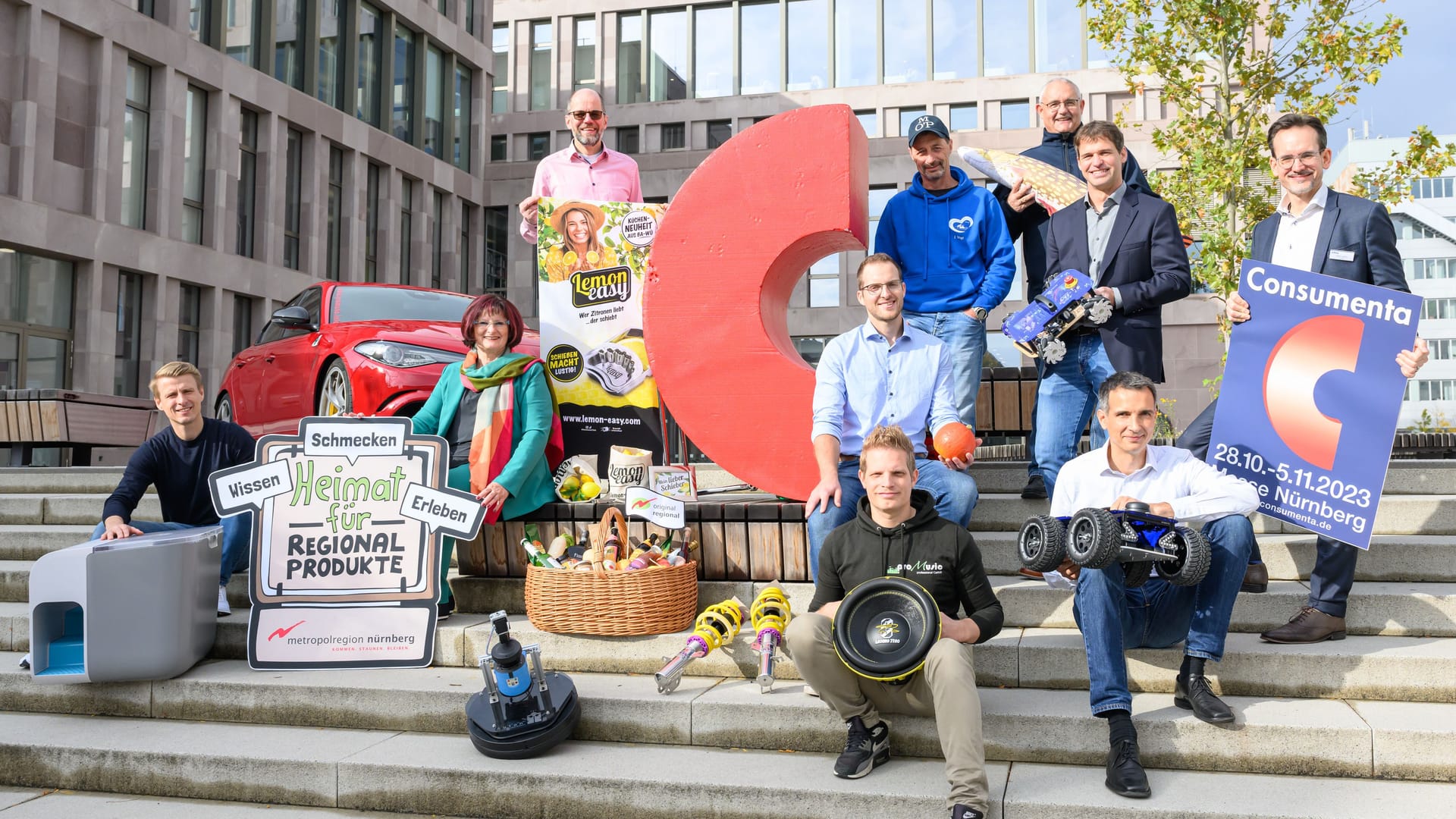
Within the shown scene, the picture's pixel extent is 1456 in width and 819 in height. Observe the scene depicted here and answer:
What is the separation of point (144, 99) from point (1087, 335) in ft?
67.0

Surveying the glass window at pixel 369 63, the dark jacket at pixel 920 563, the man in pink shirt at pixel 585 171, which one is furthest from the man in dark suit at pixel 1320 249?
the glass window at pixel 369 63

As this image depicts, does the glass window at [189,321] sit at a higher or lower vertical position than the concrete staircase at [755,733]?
higher

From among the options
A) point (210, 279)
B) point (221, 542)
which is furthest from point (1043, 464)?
point (210, 279)

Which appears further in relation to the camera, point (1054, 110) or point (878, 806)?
point (1054, 110)

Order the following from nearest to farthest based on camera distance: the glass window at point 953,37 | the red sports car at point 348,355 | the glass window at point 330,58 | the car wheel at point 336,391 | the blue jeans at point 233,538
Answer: the blue jeans at point 233,538 < the red sports car at point 348,355 < the car wheel at point 336,391 < the glass window at point 330,58 < the glass window at point 953,37

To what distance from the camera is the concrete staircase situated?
3402mm

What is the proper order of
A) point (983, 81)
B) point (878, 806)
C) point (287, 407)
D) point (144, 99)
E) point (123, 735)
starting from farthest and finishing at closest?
point (983, 81), point (144, 99), point (287, 407), point (123, 735), point (878, 806)

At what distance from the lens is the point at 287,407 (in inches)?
311

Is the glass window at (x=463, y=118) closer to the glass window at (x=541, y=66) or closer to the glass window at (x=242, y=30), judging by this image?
the glass window at (x=541, y=66)

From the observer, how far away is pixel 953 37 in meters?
32.0

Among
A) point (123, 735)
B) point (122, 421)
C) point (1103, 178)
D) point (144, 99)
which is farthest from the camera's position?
point (144, 99)

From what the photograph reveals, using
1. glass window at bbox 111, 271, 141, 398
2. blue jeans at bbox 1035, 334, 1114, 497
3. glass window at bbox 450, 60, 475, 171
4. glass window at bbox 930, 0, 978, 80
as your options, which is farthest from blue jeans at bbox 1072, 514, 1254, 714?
glass window at bbox 930, 0, 978, 80

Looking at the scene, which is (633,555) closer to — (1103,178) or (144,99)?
(1103,178)

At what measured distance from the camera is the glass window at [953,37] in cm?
3175
